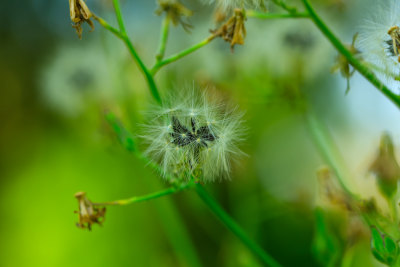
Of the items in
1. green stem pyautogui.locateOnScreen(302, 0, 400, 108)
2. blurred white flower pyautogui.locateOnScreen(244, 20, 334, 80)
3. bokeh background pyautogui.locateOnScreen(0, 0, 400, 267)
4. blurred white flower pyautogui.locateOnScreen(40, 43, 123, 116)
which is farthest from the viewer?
blurred white flower pyautogui.locateOnScreen(40, 43, 123, 116)

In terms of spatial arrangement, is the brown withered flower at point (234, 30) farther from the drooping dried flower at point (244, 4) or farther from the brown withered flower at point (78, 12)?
the brown withered flower at point (78, 12)

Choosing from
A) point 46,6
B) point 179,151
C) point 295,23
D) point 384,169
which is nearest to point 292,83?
point 295,23

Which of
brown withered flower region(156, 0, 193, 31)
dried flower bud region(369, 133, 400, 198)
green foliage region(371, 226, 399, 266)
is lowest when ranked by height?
green foliage region(371, 226, 399, 266)

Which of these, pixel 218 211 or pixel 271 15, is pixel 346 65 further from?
pixel 218 211

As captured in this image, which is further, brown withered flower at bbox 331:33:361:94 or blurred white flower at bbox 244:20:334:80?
blurred white flower at bbox 244:20:334:80

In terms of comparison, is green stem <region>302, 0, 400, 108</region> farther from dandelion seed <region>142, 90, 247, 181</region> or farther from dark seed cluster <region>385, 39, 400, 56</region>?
dandelion seed <region>142, 90, 247, 181</region>

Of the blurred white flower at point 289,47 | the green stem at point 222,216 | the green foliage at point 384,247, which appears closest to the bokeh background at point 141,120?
the blurred white flower at point 289,47

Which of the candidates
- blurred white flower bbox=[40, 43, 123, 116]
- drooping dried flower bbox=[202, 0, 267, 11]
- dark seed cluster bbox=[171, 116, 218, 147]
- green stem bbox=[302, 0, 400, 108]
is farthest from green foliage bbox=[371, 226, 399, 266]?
blurred white flower bbox=[40, 43, 123, 116]
